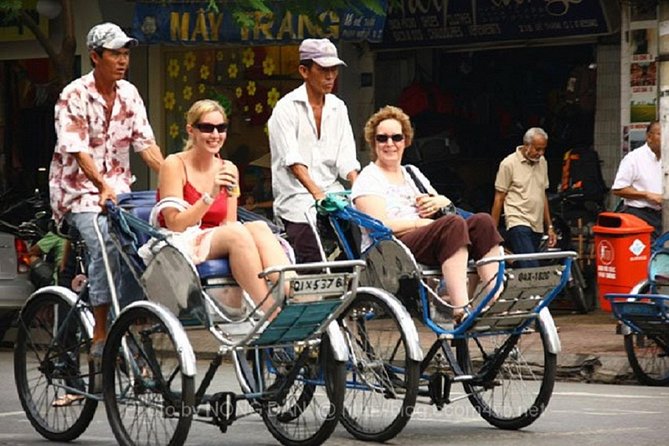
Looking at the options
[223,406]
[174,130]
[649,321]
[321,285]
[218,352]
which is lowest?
[649,321]

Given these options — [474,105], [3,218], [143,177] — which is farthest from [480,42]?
[3,218]

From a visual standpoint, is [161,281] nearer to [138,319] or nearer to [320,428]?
[138,319]

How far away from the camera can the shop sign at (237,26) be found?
18516mm

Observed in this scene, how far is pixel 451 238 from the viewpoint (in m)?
9.37

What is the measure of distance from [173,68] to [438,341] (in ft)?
41.0

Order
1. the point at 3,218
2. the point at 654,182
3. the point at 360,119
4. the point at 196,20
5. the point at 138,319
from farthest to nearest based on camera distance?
the point at 360,119 < the point at 196,20 < the point at 3,218 < the point at 654,182 < the point at 138,319

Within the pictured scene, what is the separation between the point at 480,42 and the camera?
1984cm

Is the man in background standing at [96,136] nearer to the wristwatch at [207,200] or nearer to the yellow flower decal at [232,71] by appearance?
the wristwatch at [207,200]

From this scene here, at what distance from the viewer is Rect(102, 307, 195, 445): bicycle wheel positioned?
27.3 feet

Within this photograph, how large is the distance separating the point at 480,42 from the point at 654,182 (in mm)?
4742

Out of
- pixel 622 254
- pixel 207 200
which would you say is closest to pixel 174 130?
pixel 622 254

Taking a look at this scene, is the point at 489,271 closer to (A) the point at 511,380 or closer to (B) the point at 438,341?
(B) the point at 438,341

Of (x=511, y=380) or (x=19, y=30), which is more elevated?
(x=19, y=30)

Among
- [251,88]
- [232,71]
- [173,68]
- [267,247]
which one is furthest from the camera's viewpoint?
[173,68]
